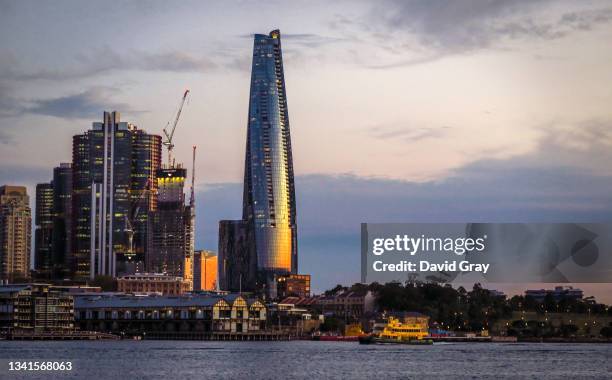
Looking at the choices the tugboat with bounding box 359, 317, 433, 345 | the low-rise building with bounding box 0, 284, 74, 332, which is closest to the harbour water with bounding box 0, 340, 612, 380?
the tugboat with bounding box 359, 317, 433, 345

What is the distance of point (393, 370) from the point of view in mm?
108938

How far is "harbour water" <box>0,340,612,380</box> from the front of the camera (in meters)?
102

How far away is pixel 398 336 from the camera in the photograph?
179250mm

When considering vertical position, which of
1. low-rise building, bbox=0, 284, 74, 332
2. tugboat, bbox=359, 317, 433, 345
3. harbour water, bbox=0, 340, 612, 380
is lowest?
harbour water, bbox=0, 340, 612, 380

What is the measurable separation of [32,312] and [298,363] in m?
75.6

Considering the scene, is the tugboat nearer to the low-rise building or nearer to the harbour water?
the harbour water

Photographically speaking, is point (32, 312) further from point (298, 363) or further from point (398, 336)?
point (298, 363)

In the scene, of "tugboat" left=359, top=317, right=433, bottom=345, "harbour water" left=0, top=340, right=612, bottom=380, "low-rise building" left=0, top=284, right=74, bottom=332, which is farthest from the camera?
"low-rise building" left=0, top=284, right=74, bottom=332

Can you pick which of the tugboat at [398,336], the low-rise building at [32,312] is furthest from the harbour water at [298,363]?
the low-rise building at [32,312]

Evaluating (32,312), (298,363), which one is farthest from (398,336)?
(298,363)

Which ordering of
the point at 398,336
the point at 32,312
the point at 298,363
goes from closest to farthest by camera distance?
the point at 298,363 < the point at 398,336 < the point at 32,312

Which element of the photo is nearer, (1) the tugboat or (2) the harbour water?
(2) the harbour water

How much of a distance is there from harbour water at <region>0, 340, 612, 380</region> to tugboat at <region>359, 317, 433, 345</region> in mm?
22504

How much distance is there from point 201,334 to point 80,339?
19132 mm
